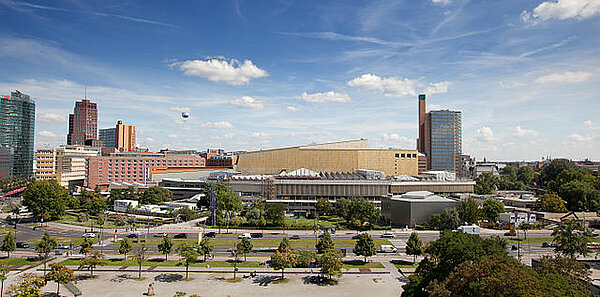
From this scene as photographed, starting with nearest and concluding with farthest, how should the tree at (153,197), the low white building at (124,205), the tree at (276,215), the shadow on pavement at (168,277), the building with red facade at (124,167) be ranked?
the shadow on pavement at (168,277) < the tree at (276,215) < the low white building at (124,205) < the tree at (153,197) < the building with red facade at (124,167)

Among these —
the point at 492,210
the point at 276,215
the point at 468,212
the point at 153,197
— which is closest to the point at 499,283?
the point at 276,215

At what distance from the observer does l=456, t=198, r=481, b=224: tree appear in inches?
3100

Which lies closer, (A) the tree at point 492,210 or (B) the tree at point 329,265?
(B) the tree at point 329,265

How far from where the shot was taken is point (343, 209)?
90.8 meters

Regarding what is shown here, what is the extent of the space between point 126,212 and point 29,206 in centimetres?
2122

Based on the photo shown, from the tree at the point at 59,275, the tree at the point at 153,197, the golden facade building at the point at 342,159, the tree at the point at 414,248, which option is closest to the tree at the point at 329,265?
the tree at the point at 414,248

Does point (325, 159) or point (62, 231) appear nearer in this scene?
point (62, 231)

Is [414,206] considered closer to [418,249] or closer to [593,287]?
[418,249]

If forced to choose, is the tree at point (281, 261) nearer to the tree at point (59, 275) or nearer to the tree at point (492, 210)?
the tree at point (59, 275)

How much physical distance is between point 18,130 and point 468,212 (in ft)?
635

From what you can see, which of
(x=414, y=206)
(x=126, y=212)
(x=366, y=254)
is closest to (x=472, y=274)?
(x=366, y=254)

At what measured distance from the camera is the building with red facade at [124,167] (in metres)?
158

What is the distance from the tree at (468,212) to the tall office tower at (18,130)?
594 feet

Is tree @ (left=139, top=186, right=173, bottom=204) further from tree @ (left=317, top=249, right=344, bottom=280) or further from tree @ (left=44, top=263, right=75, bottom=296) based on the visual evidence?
tree @ (left=317, top=249, right=344, bottom=280)
